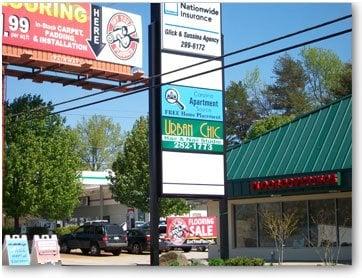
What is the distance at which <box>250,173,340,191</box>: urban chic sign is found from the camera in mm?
22470

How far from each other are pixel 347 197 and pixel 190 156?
609 centimetres

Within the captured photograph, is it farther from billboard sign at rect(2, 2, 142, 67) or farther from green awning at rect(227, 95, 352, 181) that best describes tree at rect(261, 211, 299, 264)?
billboard sign at rect(2, 2, 142, 67)

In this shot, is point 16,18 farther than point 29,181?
No

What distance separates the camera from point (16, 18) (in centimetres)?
2819

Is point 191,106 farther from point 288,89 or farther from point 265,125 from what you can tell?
point 288,89

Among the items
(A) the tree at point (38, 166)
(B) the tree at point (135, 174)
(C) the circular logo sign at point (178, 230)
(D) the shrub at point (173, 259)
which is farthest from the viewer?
(B) the tree at point (135, 174)

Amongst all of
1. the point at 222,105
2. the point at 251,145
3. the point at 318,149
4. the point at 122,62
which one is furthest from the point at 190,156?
the point at 122,62

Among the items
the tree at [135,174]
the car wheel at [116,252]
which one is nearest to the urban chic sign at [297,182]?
the car wheel at [116,252]

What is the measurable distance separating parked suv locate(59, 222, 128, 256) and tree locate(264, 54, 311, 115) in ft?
67.4

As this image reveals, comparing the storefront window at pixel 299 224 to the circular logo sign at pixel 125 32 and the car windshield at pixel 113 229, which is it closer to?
the car windshield at pixel 113 229

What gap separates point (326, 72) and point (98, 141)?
16.2 metres

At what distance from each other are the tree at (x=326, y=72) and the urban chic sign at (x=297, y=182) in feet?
73.1

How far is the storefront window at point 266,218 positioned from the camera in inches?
1022

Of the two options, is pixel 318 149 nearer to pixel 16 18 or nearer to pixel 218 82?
pixel 218 82
